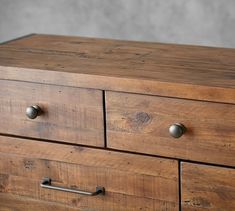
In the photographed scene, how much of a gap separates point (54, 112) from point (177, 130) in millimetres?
345

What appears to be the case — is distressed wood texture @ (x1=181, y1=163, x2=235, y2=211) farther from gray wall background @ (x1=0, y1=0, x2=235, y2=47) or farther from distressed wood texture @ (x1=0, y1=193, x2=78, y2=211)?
gray wall background @ (x1=0, y1=0, x2=235, y2=47)

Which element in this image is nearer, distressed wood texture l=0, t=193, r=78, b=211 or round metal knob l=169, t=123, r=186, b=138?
round metal knob l=169, t=123, r=186, b=138

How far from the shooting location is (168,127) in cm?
152

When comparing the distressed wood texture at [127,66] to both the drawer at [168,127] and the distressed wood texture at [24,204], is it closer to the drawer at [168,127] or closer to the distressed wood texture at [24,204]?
the drawer at [168,127]

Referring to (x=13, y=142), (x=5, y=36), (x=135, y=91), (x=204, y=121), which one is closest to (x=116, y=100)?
(x=135, y=91)

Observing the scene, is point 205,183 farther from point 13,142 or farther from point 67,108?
point 13,142

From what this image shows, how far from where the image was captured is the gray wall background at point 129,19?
7.66ft

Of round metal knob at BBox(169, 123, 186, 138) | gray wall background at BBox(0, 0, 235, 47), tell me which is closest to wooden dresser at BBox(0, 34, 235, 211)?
round metal knob at BBox(169, 123, 186, 138)

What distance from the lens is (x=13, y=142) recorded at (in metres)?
1.74

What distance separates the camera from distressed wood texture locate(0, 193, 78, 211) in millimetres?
1731

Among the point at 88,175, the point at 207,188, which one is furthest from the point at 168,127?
the point at 88,175

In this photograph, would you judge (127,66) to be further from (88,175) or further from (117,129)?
(88,175)

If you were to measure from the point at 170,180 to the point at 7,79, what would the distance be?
1.63 ft

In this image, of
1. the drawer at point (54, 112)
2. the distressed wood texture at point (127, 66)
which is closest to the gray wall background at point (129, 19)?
the distressed wood texture at point (127, 66)
